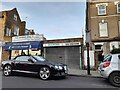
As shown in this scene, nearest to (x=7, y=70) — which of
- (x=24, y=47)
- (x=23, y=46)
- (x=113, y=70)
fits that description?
(x=113, y=70)

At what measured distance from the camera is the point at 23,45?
21.0 m

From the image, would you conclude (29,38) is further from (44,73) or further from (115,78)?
(115,78)

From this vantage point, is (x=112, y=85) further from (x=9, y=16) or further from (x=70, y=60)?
(x=9, y=16)

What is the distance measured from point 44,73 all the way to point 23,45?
10.9 meters

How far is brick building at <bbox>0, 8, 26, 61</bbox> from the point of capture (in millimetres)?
23156

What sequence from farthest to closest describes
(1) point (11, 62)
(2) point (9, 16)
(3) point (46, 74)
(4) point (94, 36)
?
(2) point (9, 16) < (4) point (94, 36) < (1) point (11, 62) < (3) point (46, 74)

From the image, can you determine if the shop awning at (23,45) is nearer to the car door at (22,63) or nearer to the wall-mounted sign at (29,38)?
the wall-mounted sign at (29,38)

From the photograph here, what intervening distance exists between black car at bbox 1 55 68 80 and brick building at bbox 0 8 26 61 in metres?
10.8

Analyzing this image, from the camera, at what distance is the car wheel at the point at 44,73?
34.8ft

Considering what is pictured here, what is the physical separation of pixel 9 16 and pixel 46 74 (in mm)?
19566

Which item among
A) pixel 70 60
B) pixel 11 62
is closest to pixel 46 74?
pixel 11 62

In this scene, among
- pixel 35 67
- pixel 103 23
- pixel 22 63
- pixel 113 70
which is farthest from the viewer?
pixel 103 23

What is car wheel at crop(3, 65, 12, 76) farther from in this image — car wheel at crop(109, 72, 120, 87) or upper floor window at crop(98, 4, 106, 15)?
upper floor window at crop(98, 4, 106, 15)

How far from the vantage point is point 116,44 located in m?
19.0
